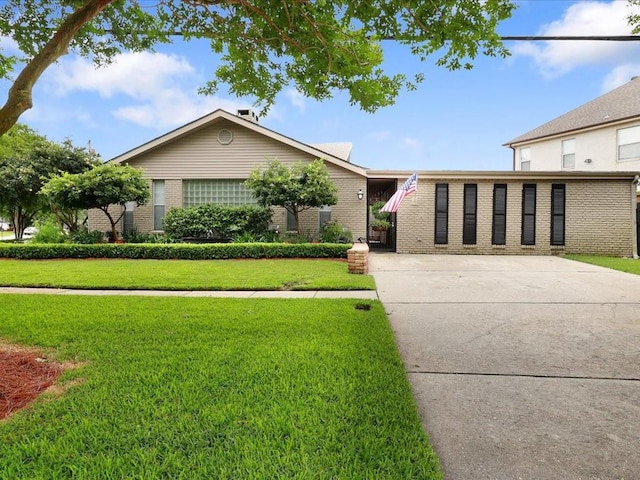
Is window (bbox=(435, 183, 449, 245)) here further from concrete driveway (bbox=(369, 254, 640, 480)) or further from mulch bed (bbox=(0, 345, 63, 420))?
mulch bed (bbox=(0, 345, 63, 420))

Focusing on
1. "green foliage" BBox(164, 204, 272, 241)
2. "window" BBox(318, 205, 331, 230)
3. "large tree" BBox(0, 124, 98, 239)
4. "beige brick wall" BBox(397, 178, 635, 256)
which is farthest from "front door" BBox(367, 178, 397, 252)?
"large tree" BBox(0, 124, 98, 239)

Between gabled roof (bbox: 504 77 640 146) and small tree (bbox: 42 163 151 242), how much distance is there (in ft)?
74.0

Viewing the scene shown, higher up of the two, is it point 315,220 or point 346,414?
point 315,220

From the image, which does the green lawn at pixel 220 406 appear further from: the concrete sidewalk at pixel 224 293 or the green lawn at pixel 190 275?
the green lawn at pixel 190 275

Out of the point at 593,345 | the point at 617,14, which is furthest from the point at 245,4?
the point at 617,14

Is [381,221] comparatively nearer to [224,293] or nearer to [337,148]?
[337,148]

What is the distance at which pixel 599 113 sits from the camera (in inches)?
816

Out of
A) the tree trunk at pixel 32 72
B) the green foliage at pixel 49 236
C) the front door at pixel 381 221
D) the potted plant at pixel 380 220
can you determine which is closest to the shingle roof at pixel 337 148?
the front door at pixel 381 221

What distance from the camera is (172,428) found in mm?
2357

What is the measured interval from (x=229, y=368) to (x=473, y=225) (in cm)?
1305

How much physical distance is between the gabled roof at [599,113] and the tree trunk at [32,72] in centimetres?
2314

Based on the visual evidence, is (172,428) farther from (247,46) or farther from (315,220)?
(315,220)

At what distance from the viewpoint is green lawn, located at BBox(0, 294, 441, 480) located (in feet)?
6.63

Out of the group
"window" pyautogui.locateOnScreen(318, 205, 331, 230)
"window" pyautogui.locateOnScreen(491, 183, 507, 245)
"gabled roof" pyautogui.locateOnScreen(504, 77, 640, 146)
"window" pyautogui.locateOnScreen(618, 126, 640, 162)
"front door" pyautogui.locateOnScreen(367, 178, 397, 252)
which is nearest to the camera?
"window" pyautogui.locateOnScreen(491, 183, 507, 245)
